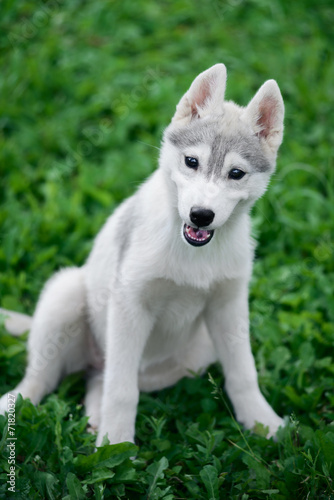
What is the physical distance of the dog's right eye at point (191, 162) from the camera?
323 cm

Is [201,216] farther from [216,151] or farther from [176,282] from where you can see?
[176,282]

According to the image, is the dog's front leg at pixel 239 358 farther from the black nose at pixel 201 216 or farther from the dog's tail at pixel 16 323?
the dog's tail at pixel 16 323

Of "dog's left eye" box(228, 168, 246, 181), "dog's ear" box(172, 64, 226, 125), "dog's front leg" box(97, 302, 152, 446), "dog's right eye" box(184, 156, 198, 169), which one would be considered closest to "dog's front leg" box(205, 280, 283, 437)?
"dog's front leg" box(97, 302, 152, 446)

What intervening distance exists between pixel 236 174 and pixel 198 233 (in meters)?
0.37

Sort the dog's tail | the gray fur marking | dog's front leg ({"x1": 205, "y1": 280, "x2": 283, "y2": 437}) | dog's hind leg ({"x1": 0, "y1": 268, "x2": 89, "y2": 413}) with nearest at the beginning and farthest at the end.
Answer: the gray fur marking < dog's front leg ({"x1": 205, "y1": 280, "x2": 283, "y2": 437}) < dog's hind leg ({"x1": 0, "y1": 268, "x2": 89, "y2": 413}) < the dog's tail

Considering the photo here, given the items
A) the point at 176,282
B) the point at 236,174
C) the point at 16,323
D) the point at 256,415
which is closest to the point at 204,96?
the point at 236,174

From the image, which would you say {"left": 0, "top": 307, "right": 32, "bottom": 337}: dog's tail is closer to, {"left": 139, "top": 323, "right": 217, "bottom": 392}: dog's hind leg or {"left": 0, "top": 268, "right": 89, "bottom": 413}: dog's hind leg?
{"left": 0, "top": 268, "right": 89, "bottom": 413}: dog's hind leg

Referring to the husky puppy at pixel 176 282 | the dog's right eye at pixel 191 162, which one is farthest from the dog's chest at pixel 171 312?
the dog's right eye at pixel 191 162

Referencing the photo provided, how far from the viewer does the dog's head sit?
123 inches

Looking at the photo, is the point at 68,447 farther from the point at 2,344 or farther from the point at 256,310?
the point at 256,310

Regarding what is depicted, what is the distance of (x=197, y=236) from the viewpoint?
10.6 ft

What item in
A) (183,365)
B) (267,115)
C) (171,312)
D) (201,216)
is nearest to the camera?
(201,216)

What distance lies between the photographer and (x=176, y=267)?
3498mm

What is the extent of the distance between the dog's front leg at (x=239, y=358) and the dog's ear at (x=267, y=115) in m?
0.87
